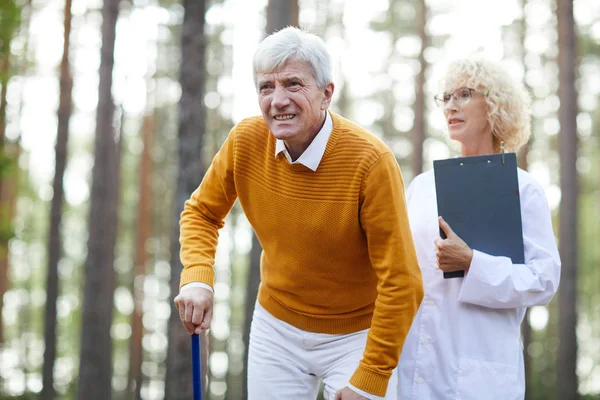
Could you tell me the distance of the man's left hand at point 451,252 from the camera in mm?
2590

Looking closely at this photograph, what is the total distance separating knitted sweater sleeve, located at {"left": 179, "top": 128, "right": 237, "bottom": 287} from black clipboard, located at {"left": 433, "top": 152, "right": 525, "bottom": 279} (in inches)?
33.7

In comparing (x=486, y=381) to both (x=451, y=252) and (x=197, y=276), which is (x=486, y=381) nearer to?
(x=451, y=252)

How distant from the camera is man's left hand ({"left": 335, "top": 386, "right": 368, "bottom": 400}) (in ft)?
7.50

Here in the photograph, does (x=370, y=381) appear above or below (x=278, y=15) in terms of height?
below

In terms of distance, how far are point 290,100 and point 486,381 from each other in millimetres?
1362

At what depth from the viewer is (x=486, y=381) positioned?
260 cm

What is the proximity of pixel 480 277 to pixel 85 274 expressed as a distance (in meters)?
8.50

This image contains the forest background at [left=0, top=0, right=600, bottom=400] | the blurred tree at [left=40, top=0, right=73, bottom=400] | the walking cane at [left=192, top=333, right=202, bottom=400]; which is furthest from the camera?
the blurred tree at [left=40, top=0, right=73, bottom=400]

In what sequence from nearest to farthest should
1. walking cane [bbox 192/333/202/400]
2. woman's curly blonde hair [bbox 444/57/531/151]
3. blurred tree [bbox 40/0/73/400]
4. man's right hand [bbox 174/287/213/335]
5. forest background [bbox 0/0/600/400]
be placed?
1. man's right hand [bbox 174/287/213/335]
2. walking cane [bbox 192/333/202/400]
3. woman's curly blonde hair [bbox 444/57/531/151]
4. forest background [bbox 0/0/600/400]
5. blurred tree [bbox 40/0/73/400]

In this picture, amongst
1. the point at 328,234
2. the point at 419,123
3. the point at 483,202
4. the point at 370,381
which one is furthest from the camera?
the point at 419,123

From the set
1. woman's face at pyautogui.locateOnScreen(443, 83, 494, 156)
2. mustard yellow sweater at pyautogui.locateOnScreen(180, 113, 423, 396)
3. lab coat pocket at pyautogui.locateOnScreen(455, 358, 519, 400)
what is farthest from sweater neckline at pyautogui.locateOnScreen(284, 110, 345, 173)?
lab coat pocket at pyautogui.locateOnScreen(455, 358, 519, 400)

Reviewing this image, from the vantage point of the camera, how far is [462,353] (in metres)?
2.67

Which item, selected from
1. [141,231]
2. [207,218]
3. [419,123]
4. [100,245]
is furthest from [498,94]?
[141,231]

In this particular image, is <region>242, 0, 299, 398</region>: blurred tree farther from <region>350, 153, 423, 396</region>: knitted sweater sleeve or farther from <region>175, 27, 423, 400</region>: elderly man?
<region>350, 153, 423, 396</region>: knitted sweater sleeve
